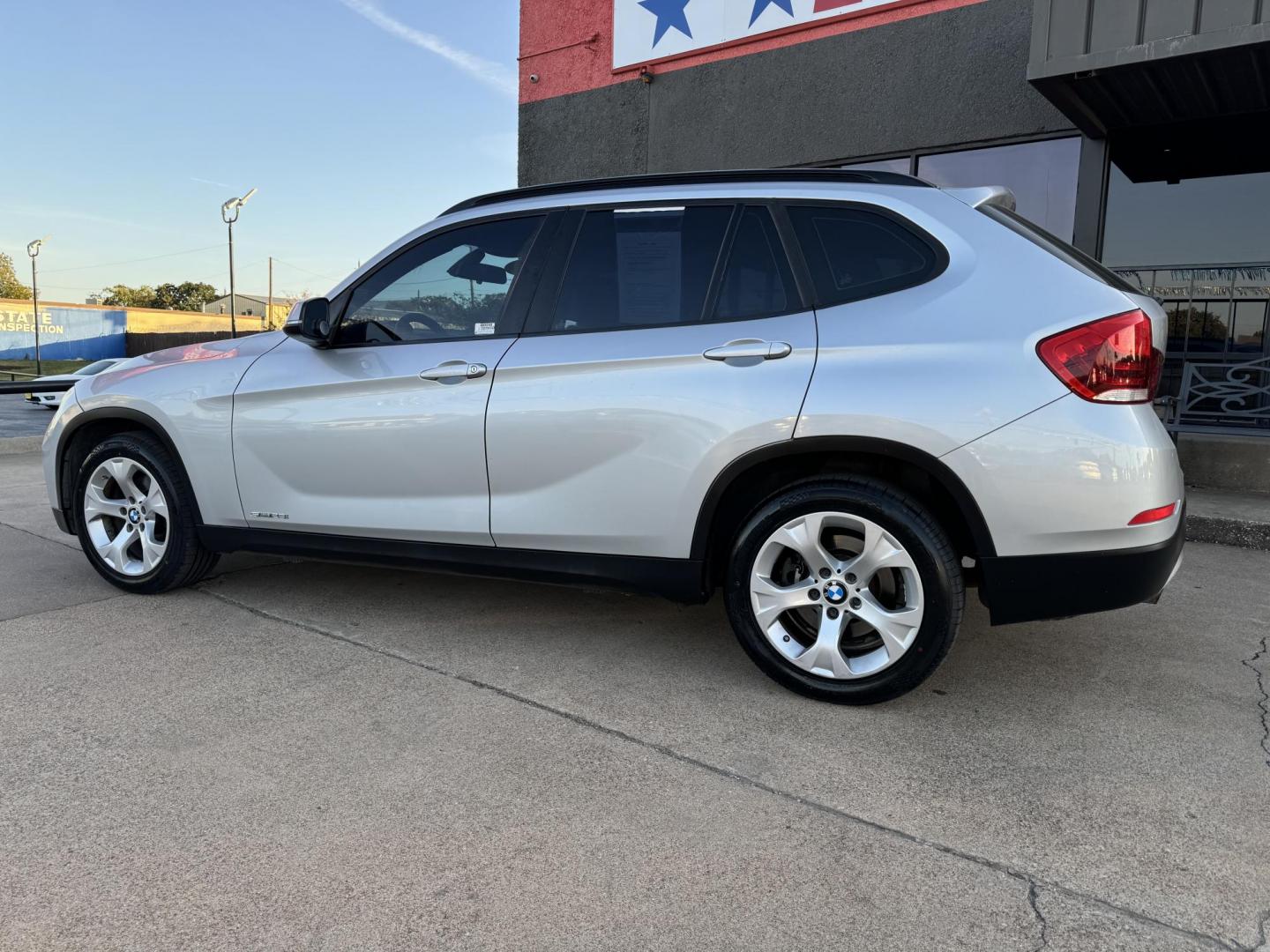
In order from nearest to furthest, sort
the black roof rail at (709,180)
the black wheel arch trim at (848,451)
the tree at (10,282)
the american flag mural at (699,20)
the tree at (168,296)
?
the black wheel arch trim at (848,451)
the black roof rail at (709,180)
the american flag mural at (699,20)
the tree at (10,282)
the tree at (168,296)

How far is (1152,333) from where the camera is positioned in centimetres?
274

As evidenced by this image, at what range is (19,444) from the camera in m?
10.1

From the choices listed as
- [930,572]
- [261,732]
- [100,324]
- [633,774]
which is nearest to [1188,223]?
[930,572]

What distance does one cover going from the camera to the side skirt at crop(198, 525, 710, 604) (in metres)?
3.23

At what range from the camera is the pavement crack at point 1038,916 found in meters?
1.86

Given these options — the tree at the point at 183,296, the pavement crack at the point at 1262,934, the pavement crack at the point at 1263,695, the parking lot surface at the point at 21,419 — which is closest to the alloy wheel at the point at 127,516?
the pavement crack at the point at 1262,934

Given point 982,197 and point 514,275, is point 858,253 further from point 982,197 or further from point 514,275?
point 514,275

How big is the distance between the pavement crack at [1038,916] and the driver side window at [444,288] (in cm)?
255

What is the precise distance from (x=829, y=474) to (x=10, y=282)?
101 metres

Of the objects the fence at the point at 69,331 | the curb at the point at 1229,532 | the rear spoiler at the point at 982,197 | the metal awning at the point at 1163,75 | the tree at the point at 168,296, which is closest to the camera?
the rear spoiler at the point at 982,197

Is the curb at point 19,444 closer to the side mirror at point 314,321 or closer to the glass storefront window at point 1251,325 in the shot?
the side mirror at point 314,321

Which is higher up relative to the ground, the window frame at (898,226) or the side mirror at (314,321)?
the window frame at (898,226)

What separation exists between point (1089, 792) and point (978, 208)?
1.84 metres

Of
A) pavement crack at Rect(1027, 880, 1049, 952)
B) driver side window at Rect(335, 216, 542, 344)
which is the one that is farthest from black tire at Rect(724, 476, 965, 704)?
driver side window at Rect(335, 216, 542, 344)
